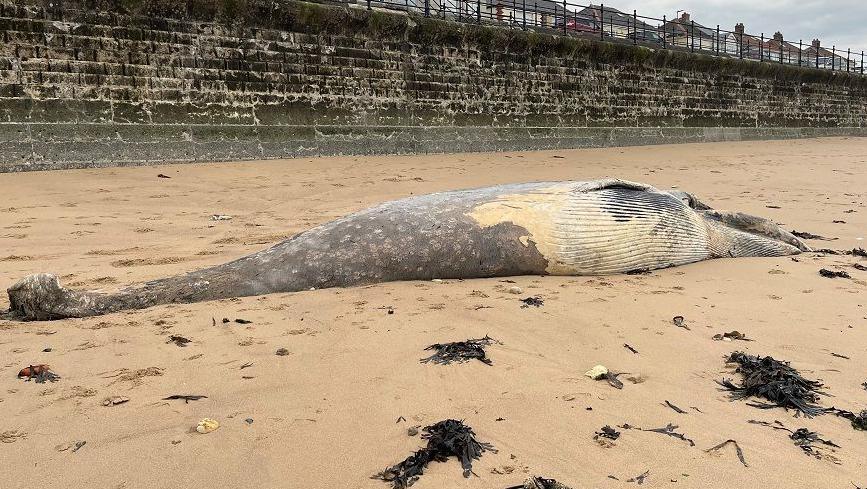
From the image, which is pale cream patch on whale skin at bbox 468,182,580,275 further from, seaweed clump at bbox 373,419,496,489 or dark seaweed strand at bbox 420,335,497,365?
seaweed clump at bbox 373,419,496,489

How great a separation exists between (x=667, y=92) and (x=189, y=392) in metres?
19.9

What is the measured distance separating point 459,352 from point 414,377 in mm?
289

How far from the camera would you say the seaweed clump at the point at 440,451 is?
5.37 feet

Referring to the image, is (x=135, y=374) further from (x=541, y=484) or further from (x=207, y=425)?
(x=541, y=484)

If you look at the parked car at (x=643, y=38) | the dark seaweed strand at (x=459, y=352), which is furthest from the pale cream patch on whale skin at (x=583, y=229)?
the parked car at (x=643, y=38)

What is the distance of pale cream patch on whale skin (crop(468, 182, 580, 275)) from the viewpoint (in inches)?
156

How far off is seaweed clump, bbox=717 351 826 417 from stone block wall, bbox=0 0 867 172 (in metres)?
10.6

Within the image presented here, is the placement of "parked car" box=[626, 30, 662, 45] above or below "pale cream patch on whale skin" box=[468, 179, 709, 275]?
above

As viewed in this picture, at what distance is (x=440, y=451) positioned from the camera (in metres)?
1.74

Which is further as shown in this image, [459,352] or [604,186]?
[604,186]

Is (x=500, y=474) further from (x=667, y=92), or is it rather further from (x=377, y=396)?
(x=667, y=92)

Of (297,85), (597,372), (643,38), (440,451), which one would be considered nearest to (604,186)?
(597,372)

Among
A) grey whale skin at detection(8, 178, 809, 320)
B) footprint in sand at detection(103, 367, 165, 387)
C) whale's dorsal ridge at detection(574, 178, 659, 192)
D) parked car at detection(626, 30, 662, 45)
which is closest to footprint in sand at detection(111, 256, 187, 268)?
grey whale skin at detection(8, 178, 809, 320)

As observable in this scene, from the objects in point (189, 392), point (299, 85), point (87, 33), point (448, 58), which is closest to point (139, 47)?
point (87, 33)
